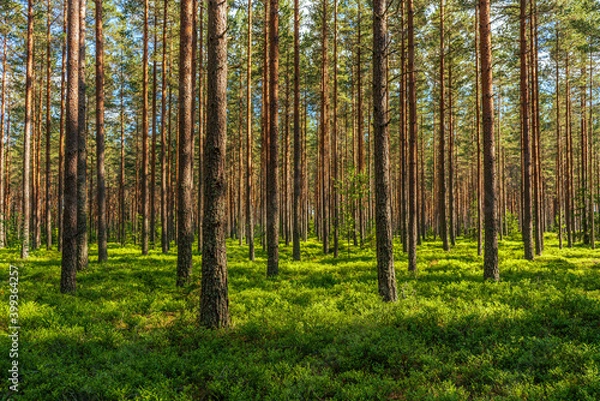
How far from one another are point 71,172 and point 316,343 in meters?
8.00

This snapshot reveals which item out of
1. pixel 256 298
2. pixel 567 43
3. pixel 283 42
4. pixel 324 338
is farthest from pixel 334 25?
pixel 324 338

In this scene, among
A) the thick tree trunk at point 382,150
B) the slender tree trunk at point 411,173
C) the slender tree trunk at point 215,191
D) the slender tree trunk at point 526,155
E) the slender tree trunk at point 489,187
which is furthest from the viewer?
the slender tree trunk at point 526,155

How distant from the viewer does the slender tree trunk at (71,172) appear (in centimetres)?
875

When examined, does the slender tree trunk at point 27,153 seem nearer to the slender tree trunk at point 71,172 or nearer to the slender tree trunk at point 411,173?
the slender tree trunk at point 71,172

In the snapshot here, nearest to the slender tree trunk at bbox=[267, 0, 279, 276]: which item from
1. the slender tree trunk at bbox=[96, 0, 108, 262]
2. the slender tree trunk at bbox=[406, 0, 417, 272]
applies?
the slender tree trunk at bbox=[406, 0, 417, 272]

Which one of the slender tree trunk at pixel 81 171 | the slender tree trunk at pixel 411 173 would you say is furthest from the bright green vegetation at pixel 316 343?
the slender tree trunk at pixel 81 171

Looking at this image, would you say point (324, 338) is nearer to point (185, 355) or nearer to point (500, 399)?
point (185, 355)

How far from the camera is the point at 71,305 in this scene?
775cm

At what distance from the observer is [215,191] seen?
21.0 feet

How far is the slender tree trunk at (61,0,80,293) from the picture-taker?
28.7 feet

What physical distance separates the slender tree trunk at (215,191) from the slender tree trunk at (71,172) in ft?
15.8

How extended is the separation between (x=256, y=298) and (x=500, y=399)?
19.9 ft

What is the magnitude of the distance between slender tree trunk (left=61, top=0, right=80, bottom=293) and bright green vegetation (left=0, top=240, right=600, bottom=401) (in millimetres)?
777

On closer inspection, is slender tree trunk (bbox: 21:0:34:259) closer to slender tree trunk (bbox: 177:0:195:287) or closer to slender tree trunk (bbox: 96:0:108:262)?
slender tree trunk (bbox: 96:0:108:262)
